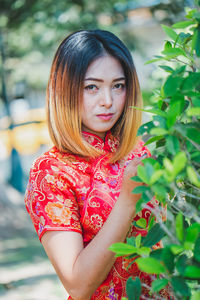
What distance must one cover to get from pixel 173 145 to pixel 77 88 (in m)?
0.82

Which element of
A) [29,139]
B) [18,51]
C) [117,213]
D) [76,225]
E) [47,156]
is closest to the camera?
[117,213]

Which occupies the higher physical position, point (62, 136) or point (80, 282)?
point (62, 136)

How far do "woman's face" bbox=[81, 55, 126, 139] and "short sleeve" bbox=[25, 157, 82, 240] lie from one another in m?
0.23

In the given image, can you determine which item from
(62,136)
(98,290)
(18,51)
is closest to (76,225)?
(98,290)

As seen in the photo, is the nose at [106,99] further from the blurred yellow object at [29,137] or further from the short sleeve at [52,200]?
the blurred yellow object at [29,137]

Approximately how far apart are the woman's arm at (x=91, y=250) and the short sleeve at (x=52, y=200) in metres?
0.04

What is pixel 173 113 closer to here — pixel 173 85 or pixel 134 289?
pixel 173 85

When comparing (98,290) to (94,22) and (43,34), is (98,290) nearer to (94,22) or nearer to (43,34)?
(94,22)

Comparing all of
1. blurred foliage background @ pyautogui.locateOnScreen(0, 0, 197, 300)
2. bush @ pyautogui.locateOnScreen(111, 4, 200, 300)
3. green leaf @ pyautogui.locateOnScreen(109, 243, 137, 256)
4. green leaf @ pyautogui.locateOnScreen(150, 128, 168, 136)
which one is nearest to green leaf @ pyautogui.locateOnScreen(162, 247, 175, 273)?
bush @ pyautogui.locateOnScreen(111, 4, 200, 300)

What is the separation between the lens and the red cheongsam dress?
58.4 inches

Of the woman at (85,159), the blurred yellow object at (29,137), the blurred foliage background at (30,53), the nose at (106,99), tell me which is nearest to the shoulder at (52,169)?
the woman at (85,159)

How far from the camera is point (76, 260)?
1373 mm

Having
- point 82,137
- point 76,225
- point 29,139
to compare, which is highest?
point 82,137

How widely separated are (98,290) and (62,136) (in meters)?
0.58
